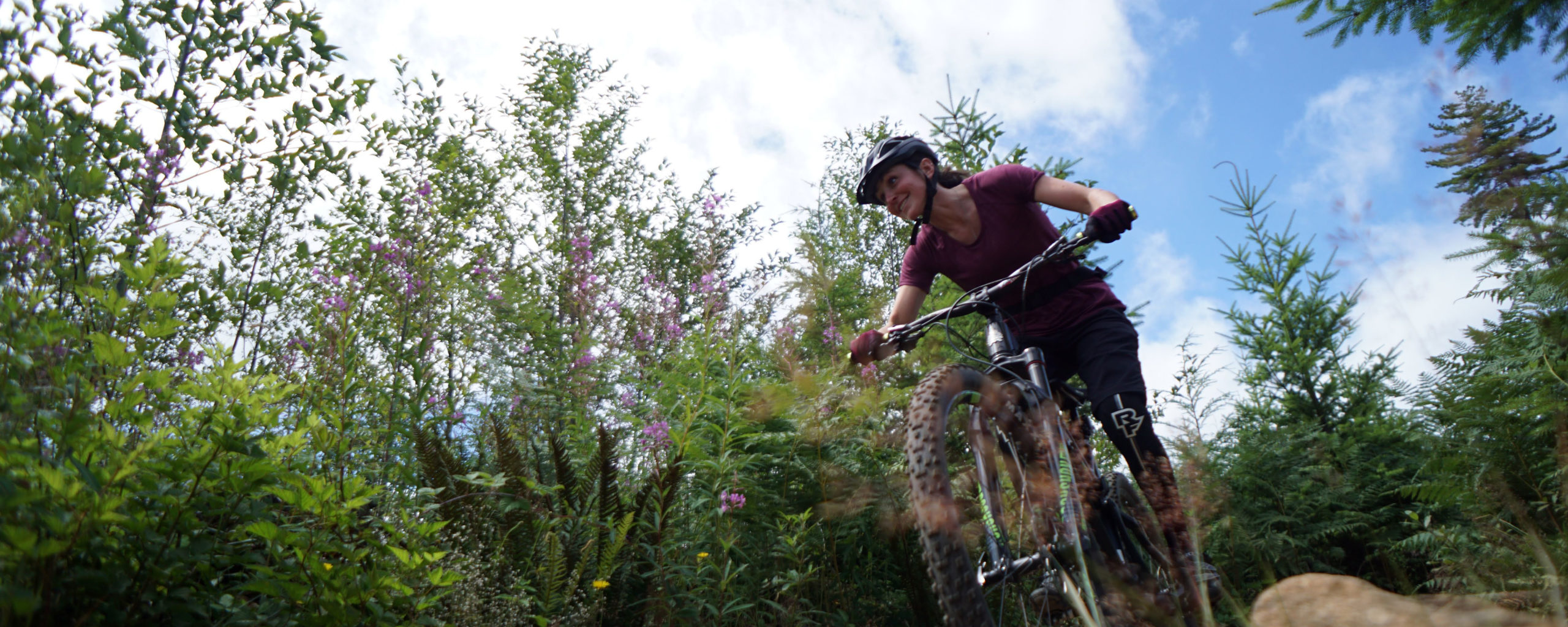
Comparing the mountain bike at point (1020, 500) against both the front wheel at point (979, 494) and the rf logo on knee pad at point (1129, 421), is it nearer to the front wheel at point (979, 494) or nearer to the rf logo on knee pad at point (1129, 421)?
the front wheel at point (979, 494)

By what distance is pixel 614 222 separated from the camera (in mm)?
13453

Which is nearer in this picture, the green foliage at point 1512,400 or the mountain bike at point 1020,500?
the mountain bike at point 1020,500

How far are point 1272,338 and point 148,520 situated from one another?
7.36m

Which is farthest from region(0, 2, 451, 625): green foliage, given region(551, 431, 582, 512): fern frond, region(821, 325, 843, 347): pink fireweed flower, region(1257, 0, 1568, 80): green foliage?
region(1257, 0, 1568, 80): green foliage

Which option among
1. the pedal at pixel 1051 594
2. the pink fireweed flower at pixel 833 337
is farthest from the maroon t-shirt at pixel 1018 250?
the pink fireweed flower at pixel 833 337

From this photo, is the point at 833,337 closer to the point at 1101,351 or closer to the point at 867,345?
the point at 867,345

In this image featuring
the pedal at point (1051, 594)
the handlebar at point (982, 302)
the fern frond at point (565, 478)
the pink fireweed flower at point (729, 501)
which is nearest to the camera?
the pedal at point (1051, 594)

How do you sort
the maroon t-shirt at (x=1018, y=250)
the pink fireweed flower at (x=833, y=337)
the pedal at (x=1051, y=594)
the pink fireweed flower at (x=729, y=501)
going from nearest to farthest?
the pedal at (x=1051, y=594), the maroon t-shirt at (x=1018, y=250), the pink fireweed flower at (x=729, y=501), the pink fireweed flower at (x=833, y=337)

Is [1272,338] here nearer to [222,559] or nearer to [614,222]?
[222,559]

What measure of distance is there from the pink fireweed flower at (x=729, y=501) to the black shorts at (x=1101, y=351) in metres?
1.27

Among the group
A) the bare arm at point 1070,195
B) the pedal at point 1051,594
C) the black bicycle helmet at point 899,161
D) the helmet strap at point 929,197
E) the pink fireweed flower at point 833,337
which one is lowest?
the pedal at point 1051,594

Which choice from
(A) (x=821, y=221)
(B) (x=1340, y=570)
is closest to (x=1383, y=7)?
(B) (x=1340, y=570)

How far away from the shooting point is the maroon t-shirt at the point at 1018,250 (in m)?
2.93

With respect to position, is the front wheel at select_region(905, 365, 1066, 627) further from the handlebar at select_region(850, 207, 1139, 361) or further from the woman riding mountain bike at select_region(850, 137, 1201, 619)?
the woman riding mountain bike at select_region(850, 137, 1201, 619)
